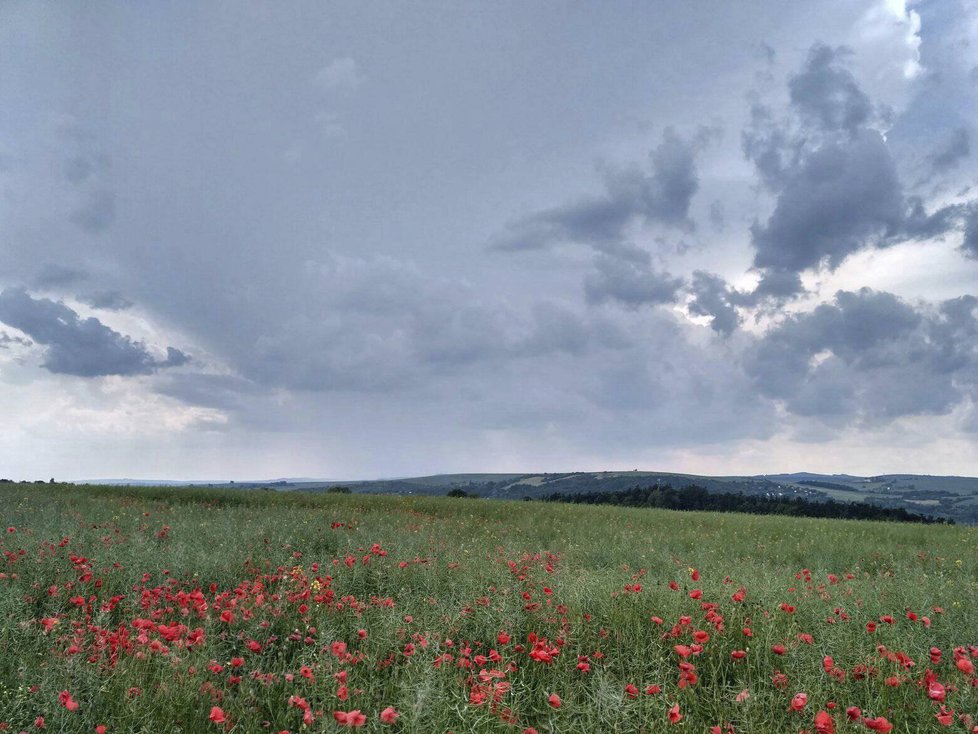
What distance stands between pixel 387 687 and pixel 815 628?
433 centimetres

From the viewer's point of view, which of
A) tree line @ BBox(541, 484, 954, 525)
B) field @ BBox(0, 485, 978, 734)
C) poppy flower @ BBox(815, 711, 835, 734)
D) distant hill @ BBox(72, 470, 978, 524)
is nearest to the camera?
poppy flower @ BBox(815, 711, 835, 734)

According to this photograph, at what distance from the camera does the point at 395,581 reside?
8000 millimetres

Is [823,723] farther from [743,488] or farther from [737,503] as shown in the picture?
[743,488]

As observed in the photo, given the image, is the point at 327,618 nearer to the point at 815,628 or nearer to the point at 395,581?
the point at 395,581

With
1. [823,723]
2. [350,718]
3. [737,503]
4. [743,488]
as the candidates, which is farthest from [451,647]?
[743,488]

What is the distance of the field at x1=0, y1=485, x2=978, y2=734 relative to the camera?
4.18 meters

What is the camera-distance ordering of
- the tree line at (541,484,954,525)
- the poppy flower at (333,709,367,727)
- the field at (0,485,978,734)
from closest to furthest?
the poppy flower at (333,709,367,727) → the field at (0,485,978,734) → the tree line at (541,484,954,525)

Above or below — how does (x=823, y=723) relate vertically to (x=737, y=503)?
above

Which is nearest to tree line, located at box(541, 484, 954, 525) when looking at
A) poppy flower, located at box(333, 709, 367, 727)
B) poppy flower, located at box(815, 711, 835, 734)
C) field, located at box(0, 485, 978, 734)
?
field, located at box(0, 485, 978, 734)

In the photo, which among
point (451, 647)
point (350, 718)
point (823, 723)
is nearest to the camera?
point (350, 718)

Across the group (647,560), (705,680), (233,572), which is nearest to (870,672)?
(705,680)

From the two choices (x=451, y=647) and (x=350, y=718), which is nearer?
(x=350, y=718)

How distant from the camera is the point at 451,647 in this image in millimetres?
5262

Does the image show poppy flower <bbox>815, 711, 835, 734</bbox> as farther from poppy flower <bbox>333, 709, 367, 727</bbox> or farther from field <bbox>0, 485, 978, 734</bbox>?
poppy flower <bbox>333, 709, 367, 727</bbox>
